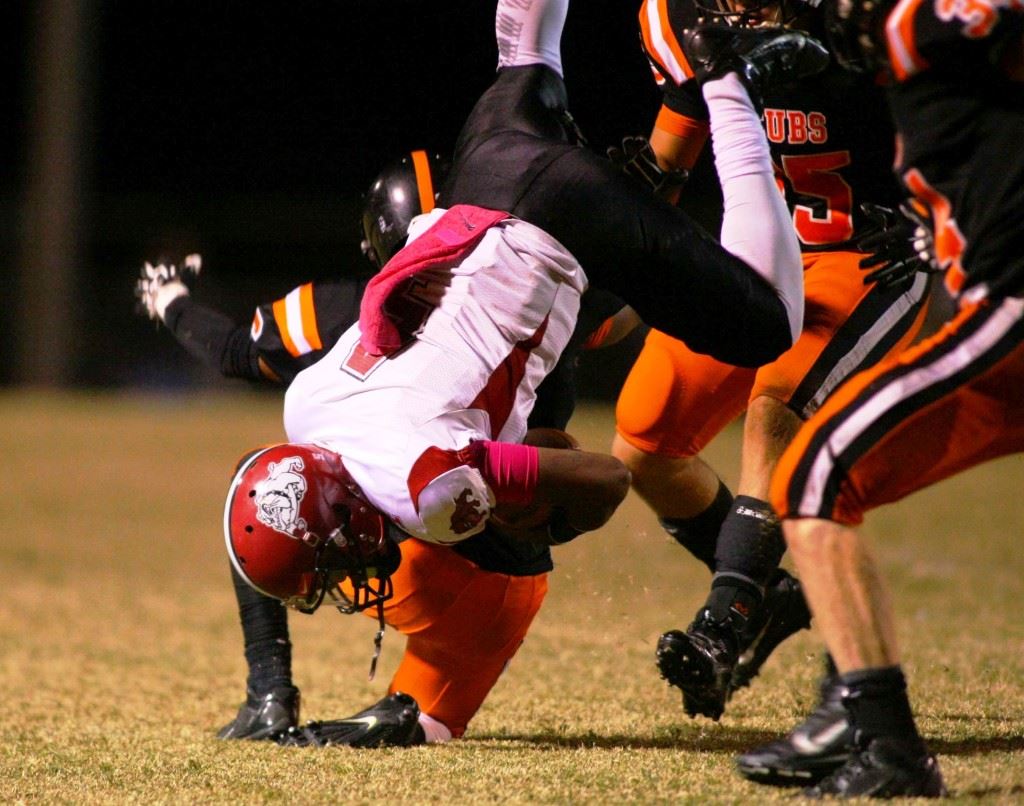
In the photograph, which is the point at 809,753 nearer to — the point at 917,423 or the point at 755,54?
the point at 917,423

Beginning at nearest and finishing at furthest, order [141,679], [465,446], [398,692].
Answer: [465,446], [398,692], [141,679]

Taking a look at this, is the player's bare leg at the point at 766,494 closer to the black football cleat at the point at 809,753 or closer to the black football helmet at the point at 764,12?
the black football cleat at the point at 809,753

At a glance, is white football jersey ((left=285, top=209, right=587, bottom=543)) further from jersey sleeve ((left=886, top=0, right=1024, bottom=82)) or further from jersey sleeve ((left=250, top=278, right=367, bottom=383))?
jersey sleeve ((left=886, top=0, right=1024, bottom=82))

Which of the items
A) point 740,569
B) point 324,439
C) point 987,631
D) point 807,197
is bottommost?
point 987,631

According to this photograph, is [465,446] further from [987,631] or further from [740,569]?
[987,631]

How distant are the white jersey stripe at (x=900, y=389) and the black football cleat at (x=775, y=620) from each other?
1158mm

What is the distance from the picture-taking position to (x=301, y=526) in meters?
3.05

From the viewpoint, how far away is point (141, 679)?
4.43 m

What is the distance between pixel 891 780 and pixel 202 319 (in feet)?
7.49

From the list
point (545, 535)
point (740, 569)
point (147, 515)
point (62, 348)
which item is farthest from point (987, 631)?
point (62, 348)

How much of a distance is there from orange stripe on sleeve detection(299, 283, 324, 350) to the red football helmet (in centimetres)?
61

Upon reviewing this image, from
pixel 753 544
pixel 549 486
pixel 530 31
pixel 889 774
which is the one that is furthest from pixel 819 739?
pixel 530 31

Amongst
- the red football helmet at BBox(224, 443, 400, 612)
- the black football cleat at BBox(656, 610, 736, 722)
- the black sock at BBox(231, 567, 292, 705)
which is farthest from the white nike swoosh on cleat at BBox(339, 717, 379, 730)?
the black football cleat at BBox(656, 610, 736, 722)

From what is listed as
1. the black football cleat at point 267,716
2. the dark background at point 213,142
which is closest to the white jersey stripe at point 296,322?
the black football cleat at point 267,716
